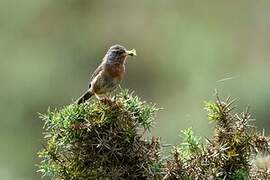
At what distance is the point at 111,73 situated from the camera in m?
2.48

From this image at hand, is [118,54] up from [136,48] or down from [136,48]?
down

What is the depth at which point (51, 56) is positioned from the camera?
8.78 m

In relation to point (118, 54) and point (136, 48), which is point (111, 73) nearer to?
point (118, 54)

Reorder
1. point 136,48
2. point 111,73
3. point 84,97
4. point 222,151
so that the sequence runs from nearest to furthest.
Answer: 1. point 222,151
2. point 84,97
3. point 111,73
4. point 136,48

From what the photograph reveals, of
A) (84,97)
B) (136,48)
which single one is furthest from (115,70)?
(136,48)

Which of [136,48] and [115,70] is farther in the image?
[136,48]

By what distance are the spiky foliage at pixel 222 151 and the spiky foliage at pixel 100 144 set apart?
0.06m

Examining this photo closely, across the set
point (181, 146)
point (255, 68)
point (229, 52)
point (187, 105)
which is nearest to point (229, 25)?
point (229, 52)

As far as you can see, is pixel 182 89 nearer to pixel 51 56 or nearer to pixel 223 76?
pixel 223 76

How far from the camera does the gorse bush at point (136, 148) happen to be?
59.1 inches

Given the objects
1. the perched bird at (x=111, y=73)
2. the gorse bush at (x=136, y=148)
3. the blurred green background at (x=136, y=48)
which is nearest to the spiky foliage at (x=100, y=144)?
the gorse bush at (x=136, y=148)

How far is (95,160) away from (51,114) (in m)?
0.13

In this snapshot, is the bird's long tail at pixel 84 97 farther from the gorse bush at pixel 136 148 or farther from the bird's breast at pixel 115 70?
the gorse bush at pixel 136 148

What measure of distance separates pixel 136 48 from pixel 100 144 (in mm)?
7084
